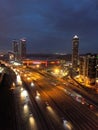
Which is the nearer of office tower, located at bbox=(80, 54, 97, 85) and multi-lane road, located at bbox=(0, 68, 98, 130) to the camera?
multi-lane road, located at bbox=(0, 68, 98, 130)

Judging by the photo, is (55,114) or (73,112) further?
(73,112)

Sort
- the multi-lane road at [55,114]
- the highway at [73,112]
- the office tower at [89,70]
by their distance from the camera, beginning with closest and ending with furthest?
the multi-lane road at [55,114], the highway at [73,112], the office tower at [89,70]

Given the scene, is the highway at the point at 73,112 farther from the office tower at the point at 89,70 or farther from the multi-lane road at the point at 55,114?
the office tower at the point at 89,70

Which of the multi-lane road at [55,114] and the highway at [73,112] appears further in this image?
the highway at [73,112]

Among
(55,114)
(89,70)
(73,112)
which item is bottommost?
(73,112)

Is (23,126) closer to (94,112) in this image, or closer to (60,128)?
A: (60,128)

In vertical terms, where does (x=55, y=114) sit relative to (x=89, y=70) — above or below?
below

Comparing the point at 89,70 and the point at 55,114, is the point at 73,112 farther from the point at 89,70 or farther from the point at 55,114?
the point at 89,70

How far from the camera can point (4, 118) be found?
42125mm

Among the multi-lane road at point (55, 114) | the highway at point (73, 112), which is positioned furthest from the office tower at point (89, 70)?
the multi-lane road at point (55, 114)

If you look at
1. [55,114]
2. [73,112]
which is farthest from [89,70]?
[55,114]

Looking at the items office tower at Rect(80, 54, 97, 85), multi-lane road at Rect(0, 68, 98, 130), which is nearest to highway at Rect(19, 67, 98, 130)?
multi-lane road at Rect(0, 68, 98, 130)

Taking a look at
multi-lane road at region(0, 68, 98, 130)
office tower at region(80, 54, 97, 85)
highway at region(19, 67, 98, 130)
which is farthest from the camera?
office tower at region(80, 54, 97, 85)

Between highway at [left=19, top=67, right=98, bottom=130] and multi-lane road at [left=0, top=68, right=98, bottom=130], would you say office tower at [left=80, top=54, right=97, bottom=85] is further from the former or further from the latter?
multi-lane road at [left=0, top=68, right=98, bottom=130]
